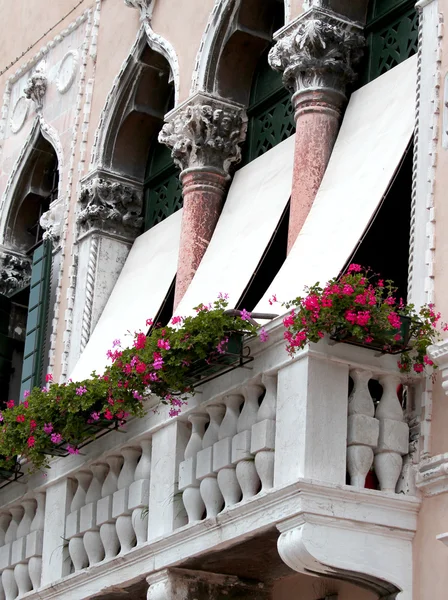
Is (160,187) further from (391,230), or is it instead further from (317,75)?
(391,230)

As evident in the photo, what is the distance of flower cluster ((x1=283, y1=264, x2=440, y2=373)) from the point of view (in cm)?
900

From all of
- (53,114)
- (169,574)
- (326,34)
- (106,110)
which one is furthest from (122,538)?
(53,114)

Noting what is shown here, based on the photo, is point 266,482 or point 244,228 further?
point 244,228

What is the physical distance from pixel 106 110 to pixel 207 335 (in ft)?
16.8

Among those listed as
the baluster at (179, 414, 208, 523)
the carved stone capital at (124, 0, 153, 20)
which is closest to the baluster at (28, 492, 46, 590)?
the baluster at (179, 414, 208, 523)

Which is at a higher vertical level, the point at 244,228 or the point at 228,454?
the point at 244,228

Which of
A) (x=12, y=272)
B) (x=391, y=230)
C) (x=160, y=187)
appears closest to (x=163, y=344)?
(x=391, y=230)

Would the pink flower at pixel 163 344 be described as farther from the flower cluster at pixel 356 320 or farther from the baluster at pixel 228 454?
the flower cluster at pixel 356 320

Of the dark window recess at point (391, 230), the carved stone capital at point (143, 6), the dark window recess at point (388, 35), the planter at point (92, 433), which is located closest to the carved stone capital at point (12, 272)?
the carved stone capital at point (143, 6)

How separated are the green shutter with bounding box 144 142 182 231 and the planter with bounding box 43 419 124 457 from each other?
301cm

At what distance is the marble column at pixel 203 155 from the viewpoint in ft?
41.3

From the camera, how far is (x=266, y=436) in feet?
30.8

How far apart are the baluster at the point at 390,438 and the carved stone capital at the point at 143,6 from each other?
5.61 m

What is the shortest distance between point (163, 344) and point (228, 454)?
772 millimetres
